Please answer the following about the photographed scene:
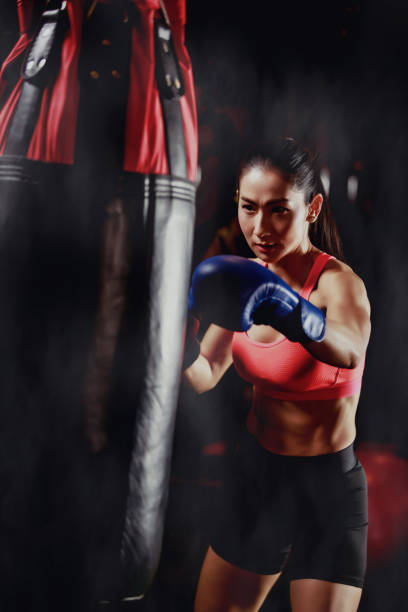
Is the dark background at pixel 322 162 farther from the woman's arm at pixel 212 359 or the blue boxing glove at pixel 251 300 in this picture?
the blue boxing glove at pixel 251 300

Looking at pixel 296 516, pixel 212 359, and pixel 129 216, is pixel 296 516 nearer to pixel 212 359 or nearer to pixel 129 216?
pixel 212 359

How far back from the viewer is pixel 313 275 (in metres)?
0.69

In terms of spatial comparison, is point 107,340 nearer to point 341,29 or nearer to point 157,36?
point 157,36

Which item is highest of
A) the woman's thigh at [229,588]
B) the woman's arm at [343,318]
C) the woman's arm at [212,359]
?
the woman's arm at [343,318]

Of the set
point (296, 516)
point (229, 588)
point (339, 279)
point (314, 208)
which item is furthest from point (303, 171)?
point (229, 588)

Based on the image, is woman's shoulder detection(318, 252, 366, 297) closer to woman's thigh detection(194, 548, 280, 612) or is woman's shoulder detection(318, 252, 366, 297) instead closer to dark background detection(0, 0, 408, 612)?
dark background detection(0, 0, 408, 612)

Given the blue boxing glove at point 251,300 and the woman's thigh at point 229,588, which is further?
the woman's thigh at point 229,588

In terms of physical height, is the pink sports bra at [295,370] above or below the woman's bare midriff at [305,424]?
above

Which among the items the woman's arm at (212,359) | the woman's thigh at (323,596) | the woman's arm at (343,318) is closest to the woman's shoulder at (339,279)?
the woman's arm at (343,318)

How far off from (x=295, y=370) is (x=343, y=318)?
10 cm

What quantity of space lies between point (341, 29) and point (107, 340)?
60cm

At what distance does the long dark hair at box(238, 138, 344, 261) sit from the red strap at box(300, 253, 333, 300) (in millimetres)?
26

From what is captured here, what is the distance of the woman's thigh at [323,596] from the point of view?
26.9 inches

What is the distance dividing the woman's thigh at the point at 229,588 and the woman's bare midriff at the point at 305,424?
186mm
